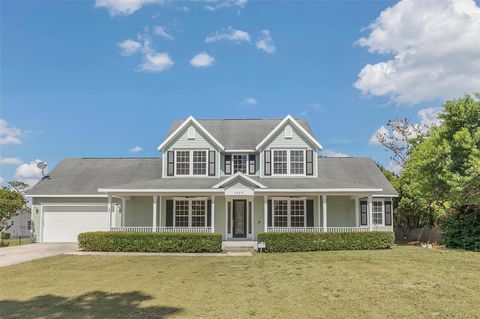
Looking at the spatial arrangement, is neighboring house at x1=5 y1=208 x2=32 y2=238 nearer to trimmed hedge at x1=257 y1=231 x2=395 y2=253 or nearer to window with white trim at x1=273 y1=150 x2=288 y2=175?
window with white trim at x1=273 y1=150 x2=288 y2=175

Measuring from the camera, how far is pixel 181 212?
25.2 m

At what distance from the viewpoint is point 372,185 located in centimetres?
2664

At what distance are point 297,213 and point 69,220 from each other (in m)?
14.4

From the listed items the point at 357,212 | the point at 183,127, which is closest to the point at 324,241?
the point at 357,212

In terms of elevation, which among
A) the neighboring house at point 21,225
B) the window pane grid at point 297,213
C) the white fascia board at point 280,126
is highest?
the white fascia board at point 280,126

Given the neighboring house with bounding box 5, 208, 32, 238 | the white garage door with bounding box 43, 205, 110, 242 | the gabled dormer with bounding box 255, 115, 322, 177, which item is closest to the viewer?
the gabled dormer with bounding box 255, 115, 322, 177

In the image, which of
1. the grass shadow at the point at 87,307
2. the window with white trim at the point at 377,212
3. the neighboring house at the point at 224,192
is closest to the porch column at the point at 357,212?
the neighboring house at the point at 224,192

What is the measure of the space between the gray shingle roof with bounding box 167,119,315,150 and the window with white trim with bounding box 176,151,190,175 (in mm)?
2473

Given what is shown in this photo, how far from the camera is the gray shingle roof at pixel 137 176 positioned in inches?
990

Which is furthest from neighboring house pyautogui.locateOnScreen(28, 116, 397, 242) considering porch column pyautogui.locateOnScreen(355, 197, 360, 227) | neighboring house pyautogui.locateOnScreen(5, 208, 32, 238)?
neighboring house pyautogui.locateOnScreen(5, 208, 32, 238)

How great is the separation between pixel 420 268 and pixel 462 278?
1.98m

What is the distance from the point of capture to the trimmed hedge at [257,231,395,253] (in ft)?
67.5

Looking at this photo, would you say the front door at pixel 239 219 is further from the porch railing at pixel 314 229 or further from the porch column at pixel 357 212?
the porch column at pixel 357 212

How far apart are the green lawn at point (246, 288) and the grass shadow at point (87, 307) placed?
0.02 metres
